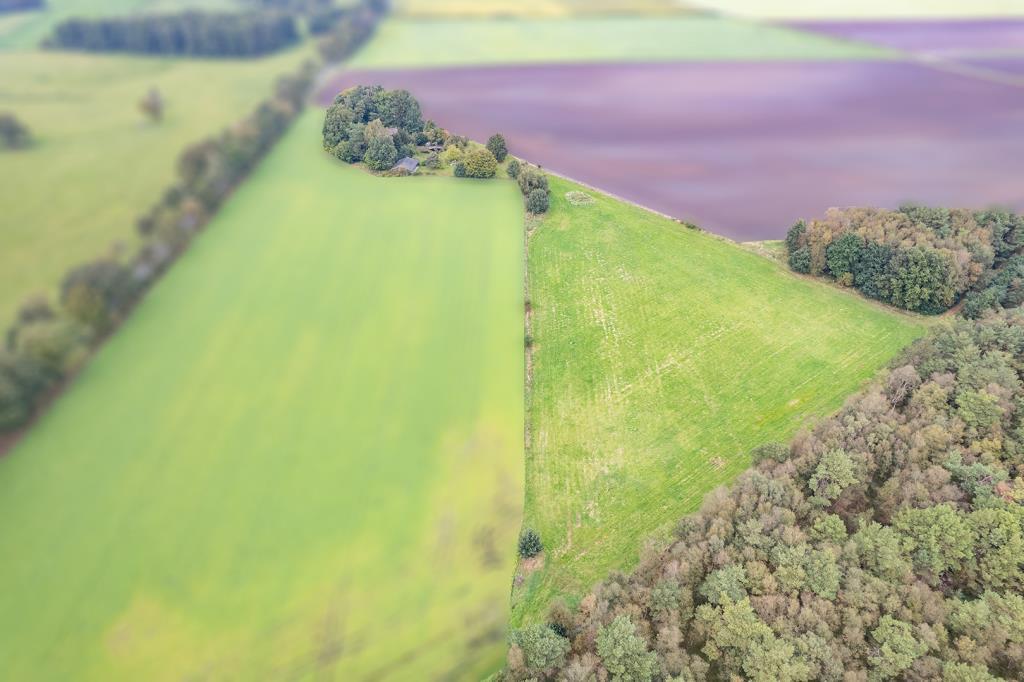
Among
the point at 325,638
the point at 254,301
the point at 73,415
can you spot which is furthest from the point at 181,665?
Result: the point at 254,301

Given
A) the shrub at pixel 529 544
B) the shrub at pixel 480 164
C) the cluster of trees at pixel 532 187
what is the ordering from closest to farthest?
the shrub at pixel 529 544, the shrub at pixel 480 164, the cluster of trees at pixel 532 187

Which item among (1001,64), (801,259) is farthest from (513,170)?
(1001,64)

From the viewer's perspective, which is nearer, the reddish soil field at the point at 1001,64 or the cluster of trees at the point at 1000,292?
the cluster of trees at the point at 1000,292

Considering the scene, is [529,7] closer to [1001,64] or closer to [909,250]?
[1001,64]

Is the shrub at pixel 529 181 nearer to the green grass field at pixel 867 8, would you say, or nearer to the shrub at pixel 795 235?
the shrub at pixel 795 235

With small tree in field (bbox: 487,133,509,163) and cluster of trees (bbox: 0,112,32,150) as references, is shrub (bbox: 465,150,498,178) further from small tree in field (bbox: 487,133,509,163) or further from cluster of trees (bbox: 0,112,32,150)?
cluster of trees (bbox: 0,112,32,150)

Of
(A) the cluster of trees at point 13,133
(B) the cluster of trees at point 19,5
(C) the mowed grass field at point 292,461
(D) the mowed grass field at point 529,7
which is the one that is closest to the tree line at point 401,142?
(C) the mowed grass field at point 292,461

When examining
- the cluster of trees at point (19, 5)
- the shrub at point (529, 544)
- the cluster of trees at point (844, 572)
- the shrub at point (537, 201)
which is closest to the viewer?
the cluster of trees at point (844, 572)
